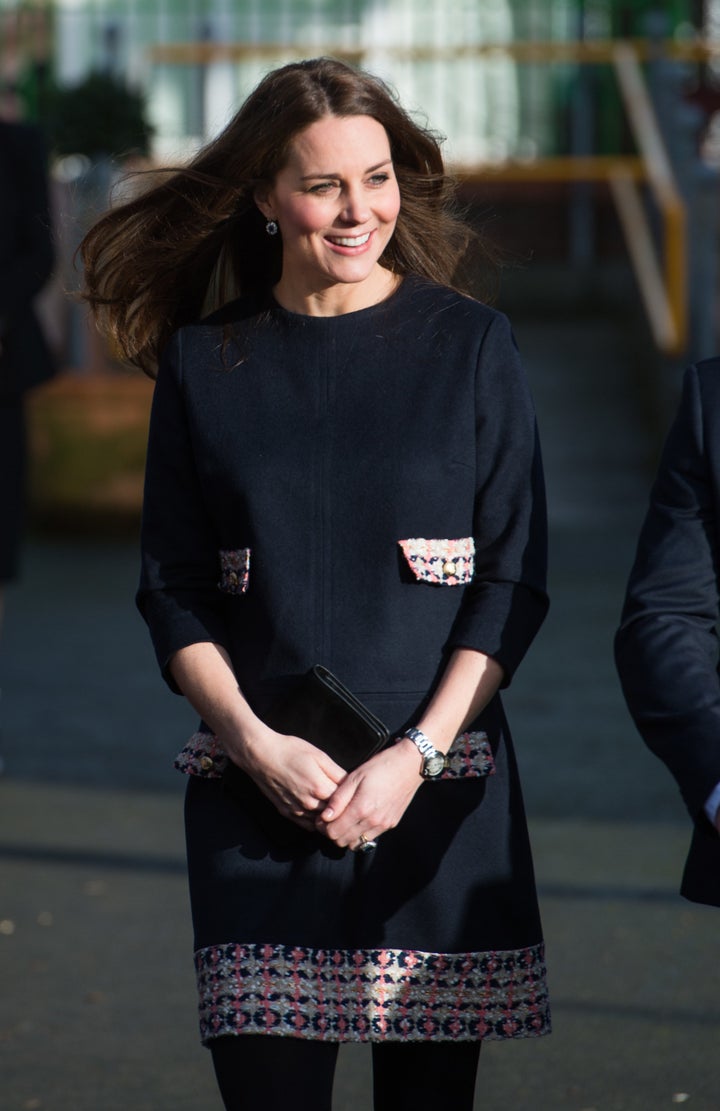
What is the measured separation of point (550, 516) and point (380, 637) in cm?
803

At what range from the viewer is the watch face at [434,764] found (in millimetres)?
2738

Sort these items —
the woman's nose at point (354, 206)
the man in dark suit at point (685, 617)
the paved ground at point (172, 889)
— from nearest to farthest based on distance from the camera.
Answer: the man in dark suit at point (685, 617), the woman's nose at point (354, 206), the paved ground at point (172, 889)

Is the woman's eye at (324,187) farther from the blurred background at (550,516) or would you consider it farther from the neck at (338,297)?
the blurred background at (550,516)

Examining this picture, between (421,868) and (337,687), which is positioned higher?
(337,687)

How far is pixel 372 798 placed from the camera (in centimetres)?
270

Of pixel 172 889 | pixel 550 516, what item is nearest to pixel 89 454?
pixel 550 516

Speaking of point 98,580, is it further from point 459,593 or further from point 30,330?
point 459,593

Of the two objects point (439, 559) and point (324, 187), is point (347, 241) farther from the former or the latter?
point (439, 559)

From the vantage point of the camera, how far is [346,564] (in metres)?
2.82

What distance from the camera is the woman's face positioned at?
9.24 ft

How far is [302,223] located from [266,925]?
101 centimetres

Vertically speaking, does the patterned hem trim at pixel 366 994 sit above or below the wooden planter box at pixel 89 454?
above

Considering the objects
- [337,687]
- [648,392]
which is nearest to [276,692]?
[337,687]

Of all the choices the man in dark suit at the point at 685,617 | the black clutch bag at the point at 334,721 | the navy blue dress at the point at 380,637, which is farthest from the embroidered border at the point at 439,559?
the man in dark suit at the point at 685,617
